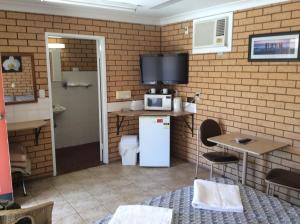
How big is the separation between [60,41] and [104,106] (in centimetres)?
176

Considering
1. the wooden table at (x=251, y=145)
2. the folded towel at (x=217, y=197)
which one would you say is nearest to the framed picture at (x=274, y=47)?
the wooden table at (x=251, y=145)

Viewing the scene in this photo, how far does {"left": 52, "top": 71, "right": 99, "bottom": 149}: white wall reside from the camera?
518cm

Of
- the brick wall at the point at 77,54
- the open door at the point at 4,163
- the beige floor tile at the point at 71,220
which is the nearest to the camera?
the beige floor tile at the point at 71,220

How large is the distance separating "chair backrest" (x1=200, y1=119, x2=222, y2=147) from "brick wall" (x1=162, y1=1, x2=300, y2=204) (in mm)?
160

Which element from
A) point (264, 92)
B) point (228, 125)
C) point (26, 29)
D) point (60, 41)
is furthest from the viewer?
point (60, 41)

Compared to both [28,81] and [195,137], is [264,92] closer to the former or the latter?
[195,137]

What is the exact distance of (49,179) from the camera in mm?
3785

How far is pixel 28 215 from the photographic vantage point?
1624mm

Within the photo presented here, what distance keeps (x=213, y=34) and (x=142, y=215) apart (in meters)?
2.90

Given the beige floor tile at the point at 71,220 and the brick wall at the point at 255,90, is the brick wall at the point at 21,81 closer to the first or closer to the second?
the beige floor tile at the point at 71,220

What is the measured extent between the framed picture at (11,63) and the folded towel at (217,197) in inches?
108

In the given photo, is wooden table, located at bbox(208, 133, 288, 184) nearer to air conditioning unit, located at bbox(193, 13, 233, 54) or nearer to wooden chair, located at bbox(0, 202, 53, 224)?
air conditioning unit, located at bbox(193, 13, 233, 54)

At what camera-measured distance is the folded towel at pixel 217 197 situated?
1.72 meters

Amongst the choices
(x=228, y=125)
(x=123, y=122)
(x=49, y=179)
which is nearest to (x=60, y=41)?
(x=123, y=122)
